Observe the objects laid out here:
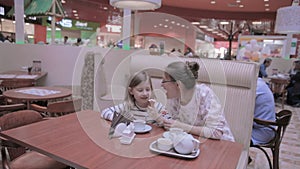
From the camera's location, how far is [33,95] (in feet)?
9.07

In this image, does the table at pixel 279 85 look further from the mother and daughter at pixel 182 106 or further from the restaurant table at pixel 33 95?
the restaurant table at pixel 33 95

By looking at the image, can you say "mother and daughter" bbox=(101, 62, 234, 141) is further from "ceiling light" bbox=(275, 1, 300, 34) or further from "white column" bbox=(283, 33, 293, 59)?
"white column" bbox=(283, 33, 293, 59)

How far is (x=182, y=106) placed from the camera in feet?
5.32

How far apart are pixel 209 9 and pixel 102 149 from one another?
9375 millimetres

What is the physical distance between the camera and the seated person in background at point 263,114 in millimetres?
2260

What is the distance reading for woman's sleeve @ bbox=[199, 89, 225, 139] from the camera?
4.53ft

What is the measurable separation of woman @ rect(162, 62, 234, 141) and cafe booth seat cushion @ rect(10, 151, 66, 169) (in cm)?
83

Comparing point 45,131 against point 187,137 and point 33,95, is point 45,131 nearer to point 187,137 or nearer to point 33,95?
point 187,137

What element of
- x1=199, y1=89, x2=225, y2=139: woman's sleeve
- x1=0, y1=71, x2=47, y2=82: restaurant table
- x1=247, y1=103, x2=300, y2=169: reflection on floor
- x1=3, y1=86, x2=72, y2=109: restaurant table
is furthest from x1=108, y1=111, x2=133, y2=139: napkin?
x1=0, y1=71, x2=47, y2=82: restaurant table

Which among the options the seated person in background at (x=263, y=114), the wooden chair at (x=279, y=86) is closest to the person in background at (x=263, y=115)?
the seated person in background at (x=263, y=114)

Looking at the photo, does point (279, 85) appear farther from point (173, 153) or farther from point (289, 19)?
point (173, 153)

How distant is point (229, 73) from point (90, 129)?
1264 mm

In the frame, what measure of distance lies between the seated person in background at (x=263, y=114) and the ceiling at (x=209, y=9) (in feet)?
20.0

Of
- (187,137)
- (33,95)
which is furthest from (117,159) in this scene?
(33,95)
